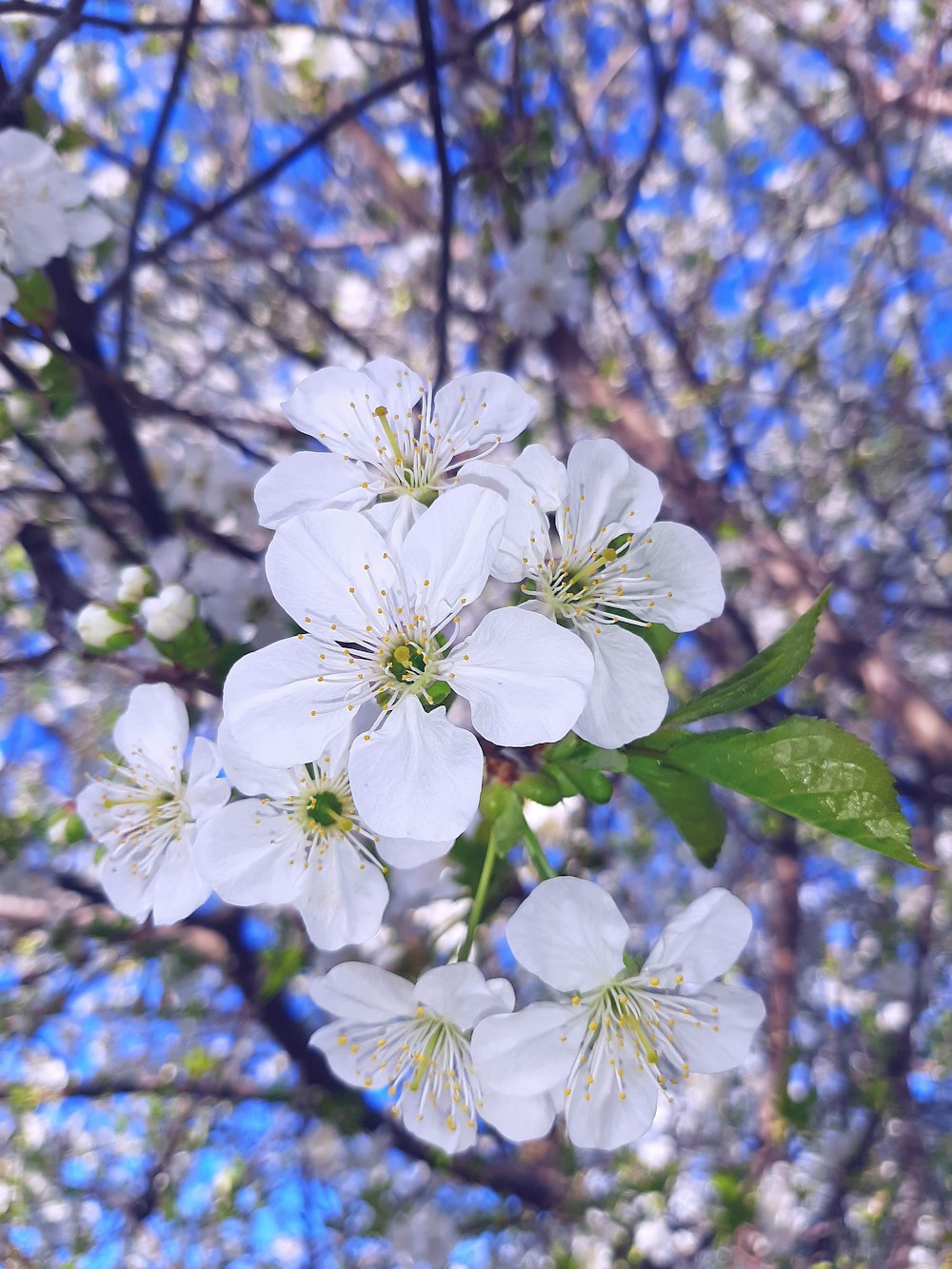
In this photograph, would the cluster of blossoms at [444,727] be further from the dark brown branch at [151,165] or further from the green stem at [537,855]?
the dark brown branch at [151,165]

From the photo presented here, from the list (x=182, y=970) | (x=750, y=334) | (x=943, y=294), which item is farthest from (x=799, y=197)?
(x=182, y=970)

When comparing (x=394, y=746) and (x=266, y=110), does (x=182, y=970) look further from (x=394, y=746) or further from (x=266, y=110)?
(x=266, y=110)

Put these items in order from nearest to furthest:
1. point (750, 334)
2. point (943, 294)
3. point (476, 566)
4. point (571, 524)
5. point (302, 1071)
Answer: point (476, 566)
point (571, 524)
point (302, 1071)
point (750, 334)
point (943, 294)

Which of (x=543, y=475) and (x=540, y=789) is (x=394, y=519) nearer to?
(x=543, y=475)

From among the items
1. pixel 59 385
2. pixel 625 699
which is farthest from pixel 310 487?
pixel 59 385

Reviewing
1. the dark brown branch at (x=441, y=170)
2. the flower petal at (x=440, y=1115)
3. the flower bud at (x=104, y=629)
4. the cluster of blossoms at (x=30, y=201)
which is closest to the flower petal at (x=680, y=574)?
the flower petal at (x=440, y=1115)

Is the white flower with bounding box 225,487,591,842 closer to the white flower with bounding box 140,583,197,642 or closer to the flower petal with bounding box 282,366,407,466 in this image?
the flower petal with bounding box 282,366,407,466

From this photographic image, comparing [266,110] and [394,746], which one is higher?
[266,110]
